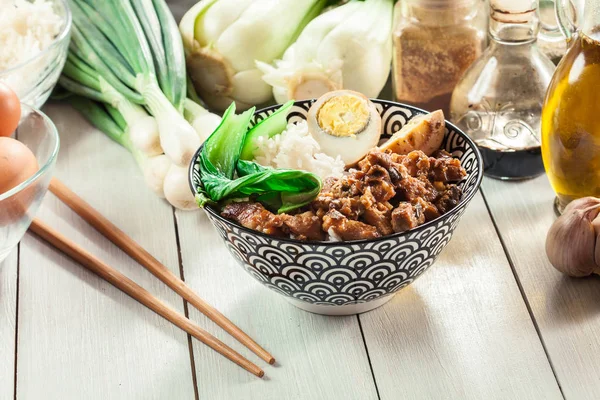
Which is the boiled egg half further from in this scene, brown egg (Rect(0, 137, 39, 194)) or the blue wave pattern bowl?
brown egg (Rect(0, 137, 39, 194))

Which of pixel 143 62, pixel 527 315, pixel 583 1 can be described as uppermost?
pixel 583 1

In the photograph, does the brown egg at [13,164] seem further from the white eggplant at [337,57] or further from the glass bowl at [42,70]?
the white eggplant at [337,57]

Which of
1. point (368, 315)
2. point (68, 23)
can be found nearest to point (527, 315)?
point (368, 315)

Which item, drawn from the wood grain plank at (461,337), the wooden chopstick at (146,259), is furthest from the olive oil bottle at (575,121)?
the wooden chopstick at (146,259)

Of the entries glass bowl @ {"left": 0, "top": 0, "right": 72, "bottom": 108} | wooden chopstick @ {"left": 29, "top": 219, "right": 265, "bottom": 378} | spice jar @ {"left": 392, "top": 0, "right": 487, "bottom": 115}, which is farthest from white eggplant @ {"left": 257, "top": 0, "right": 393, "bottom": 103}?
wooden chopstick @ {"left": 29, "top": 219, "right": 265, "bottom": 378}

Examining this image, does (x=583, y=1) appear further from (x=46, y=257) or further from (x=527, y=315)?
(x=46, y=257)

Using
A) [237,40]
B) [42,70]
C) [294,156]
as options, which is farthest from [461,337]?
[42,70]
